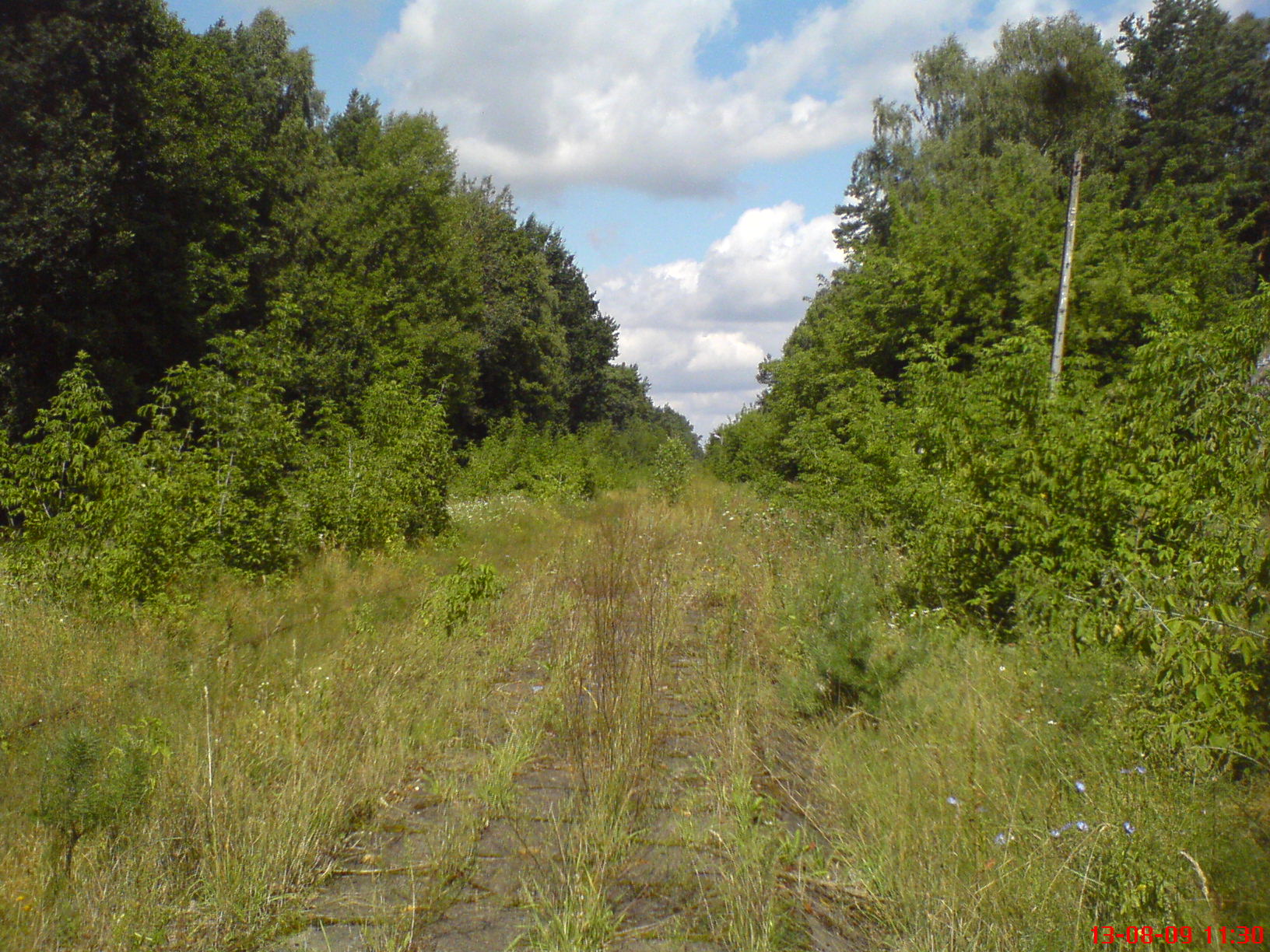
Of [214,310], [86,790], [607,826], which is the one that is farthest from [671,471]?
[86,790]

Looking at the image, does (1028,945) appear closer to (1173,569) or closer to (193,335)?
(1173,569)

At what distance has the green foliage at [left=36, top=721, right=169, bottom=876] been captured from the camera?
369 cm

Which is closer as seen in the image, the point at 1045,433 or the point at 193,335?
the point at 1045,433

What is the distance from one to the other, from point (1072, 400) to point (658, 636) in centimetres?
339

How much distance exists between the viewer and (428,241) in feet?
108

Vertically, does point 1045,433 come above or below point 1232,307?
below

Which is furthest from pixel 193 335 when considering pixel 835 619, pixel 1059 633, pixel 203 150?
pixel 1059 633

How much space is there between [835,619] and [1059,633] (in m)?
1.34

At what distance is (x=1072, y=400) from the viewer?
20.9ft

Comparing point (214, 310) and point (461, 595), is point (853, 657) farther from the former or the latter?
point (214, 310)

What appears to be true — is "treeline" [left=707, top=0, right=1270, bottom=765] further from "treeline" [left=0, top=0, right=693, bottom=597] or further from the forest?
"treeline" [left=0, top=0, right=693, bottom=597]

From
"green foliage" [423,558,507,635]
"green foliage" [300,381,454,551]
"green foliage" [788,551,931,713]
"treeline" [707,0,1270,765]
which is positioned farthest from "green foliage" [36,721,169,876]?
"green foliage" [300,381,454,551]

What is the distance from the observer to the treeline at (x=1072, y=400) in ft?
13.3

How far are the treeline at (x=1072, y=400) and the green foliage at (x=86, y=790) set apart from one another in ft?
13.8
